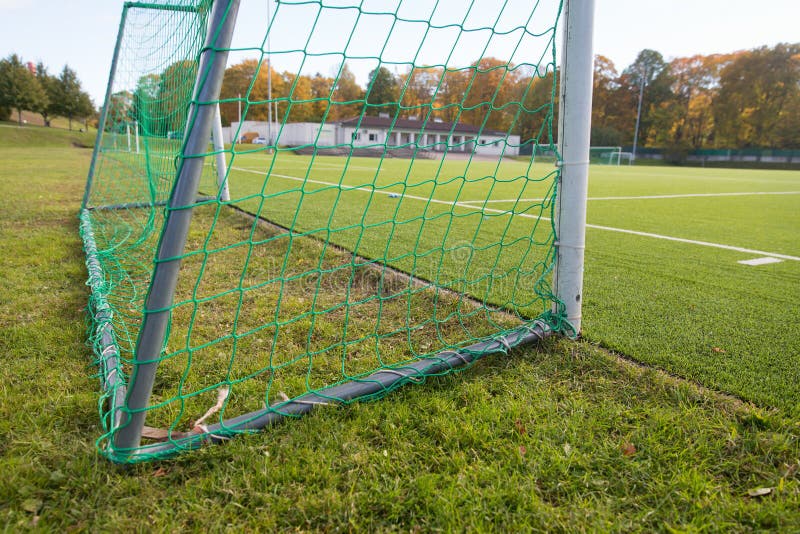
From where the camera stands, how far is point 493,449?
60.1 inches

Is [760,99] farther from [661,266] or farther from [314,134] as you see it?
[314,134]

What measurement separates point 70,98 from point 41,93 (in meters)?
2.80

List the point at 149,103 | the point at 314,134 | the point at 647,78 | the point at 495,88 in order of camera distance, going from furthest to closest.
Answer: the point at 647,78
the point at 149,103
the point at 314,134
the point at 495,88

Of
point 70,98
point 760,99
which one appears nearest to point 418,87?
point 760,99

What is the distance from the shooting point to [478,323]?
2.56 meters

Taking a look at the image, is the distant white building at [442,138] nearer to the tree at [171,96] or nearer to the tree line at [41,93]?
the tree at [171,96]

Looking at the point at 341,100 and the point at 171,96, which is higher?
the point at 171,96

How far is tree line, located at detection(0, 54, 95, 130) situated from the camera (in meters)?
45.0

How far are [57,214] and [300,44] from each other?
529 cm

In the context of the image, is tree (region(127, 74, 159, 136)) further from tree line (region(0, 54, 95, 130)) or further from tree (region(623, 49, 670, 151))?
tree (region(623, 49, 670, 151))

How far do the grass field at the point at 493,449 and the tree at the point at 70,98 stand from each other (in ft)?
194

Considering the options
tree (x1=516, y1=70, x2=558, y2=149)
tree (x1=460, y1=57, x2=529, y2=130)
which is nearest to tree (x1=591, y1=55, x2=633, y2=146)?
tree (x1=460, y1=57, x2=529, y2=130)

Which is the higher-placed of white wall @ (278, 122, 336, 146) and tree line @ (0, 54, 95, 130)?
tree line @ (0, 54, 95, 130)

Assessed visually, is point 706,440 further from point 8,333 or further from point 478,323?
point 8,333
